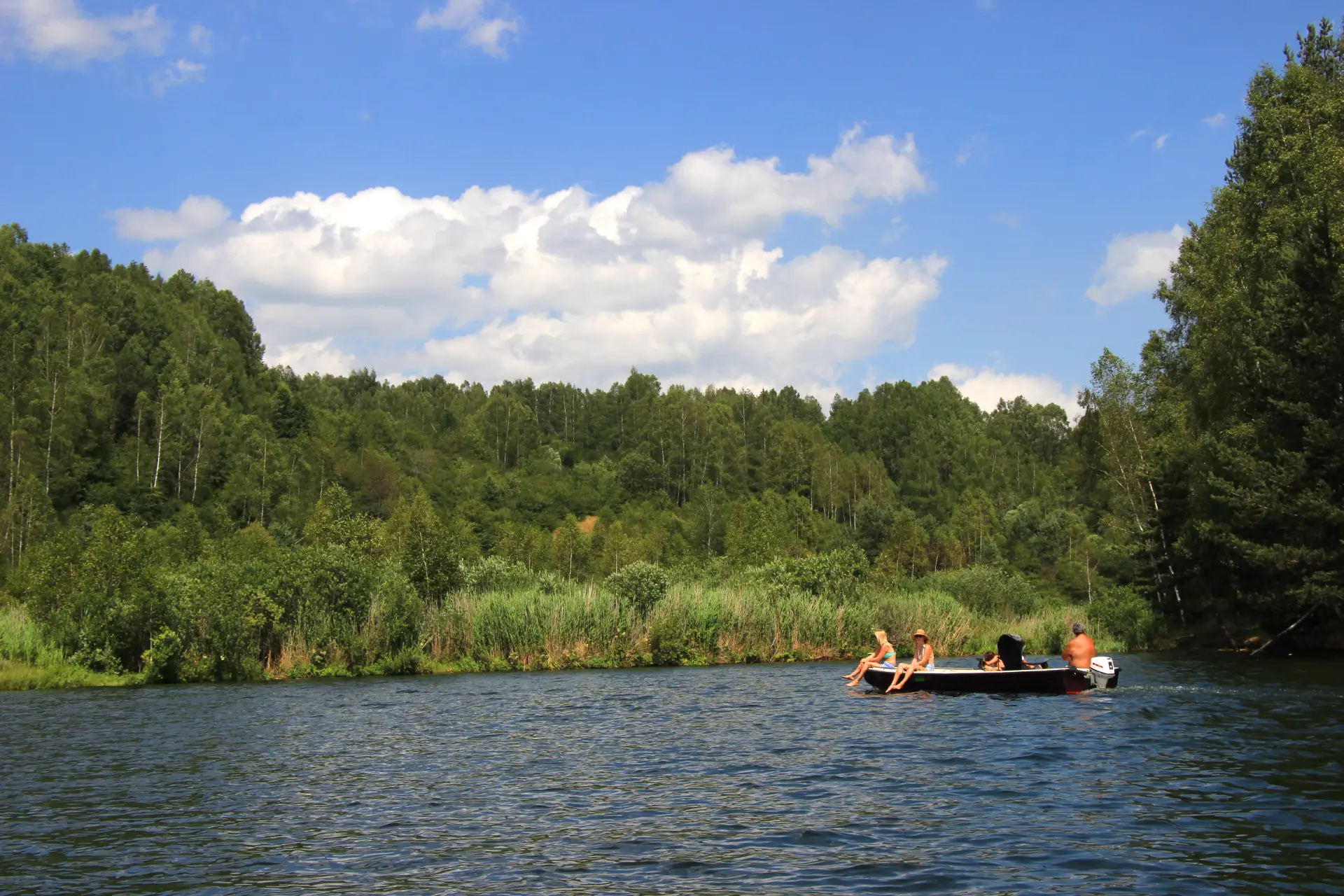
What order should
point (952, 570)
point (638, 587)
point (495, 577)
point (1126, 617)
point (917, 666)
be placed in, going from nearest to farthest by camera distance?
point (917, 666)
point (638, 587)
point (495, 577)
point (1126, 617)
point (952, 570)

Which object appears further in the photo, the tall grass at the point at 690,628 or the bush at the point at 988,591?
the bush at the point at 988,591

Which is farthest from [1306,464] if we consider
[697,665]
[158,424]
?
[158,424]

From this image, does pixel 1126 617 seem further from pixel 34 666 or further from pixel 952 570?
pixel 34 666

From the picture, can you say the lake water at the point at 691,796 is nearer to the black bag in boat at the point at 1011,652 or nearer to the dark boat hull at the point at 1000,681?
the dark boat hull at the point at 1000,681

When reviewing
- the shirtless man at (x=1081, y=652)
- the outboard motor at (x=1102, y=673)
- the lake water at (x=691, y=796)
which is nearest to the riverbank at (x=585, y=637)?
the lake water at (x=691, y=796)

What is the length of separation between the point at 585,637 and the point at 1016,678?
75.0 feet

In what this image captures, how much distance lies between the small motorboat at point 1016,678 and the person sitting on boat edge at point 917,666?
143 millimetres

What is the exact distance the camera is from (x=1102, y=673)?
110 ft

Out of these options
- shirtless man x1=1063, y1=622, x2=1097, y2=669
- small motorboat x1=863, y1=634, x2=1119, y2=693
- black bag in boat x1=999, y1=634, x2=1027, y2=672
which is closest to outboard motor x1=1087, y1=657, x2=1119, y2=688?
small motorboat x1=863, y1=634, x2=1119, y2=693

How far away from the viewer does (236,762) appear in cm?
2422

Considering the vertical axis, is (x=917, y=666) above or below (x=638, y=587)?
below

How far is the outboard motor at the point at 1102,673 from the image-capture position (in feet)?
110

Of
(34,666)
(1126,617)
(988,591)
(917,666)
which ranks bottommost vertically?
(34,666)

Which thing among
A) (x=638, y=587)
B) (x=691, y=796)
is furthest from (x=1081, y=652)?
(x=638, y=587)
